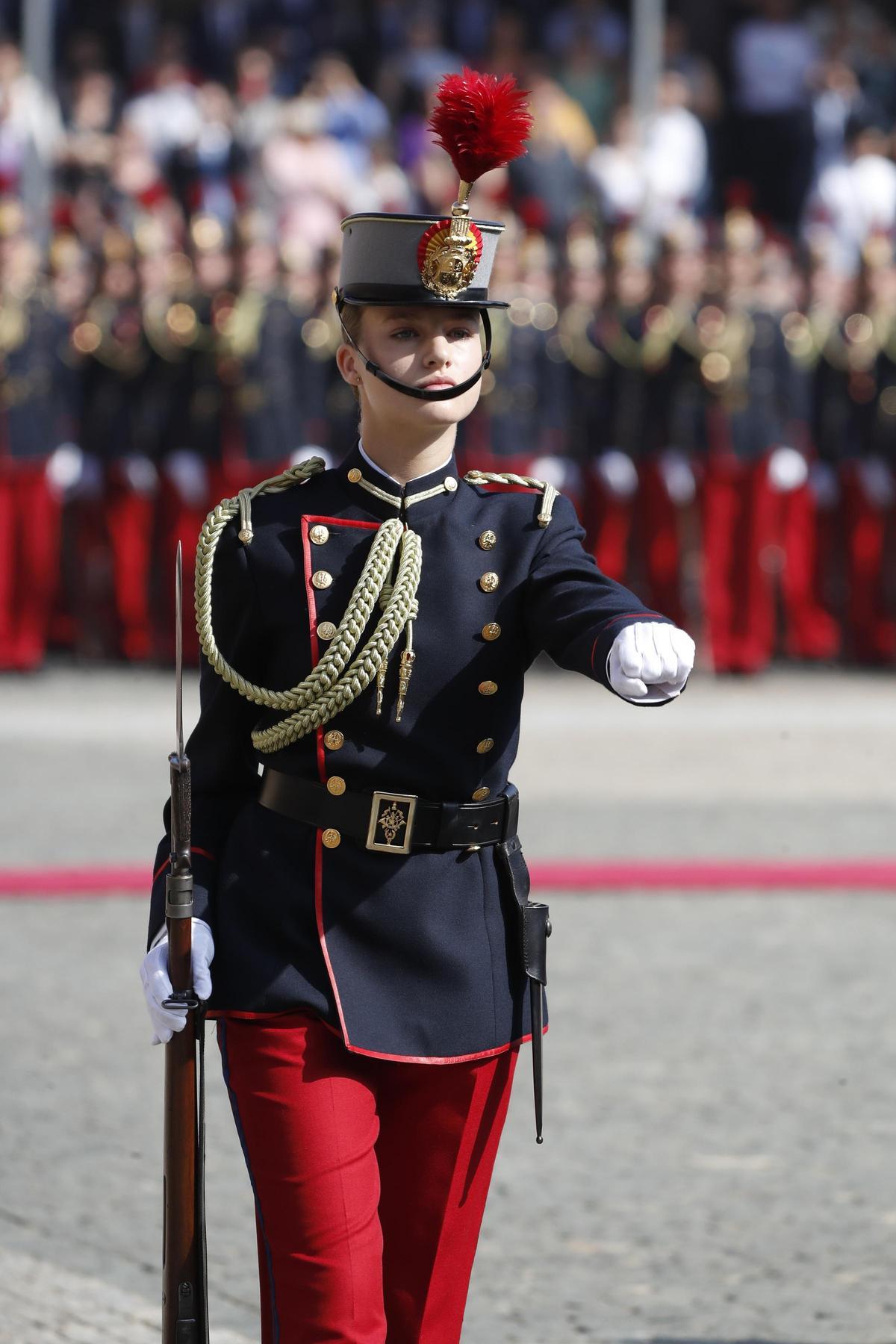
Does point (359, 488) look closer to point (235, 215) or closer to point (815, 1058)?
point (815, 1058)

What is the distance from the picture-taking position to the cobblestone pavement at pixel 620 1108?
3.92 m

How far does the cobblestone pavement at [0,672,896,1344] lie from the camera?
3922 millimetres

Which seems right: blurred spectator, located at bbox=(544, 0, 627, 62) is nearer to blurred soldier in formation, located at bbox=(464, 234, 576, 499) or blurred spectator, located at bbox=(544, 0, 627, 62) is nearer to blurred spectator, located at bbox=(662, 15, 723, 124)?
blurred spectator, located at bbox=(662, 15, 723, 124)

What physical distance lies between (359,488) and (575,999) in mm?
3129

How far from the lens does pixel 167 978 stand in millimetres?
2721

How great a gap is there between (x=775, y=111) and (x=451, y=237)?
13072 mm

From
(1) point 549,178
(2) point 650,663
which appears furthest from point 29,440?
(2) point 650,663

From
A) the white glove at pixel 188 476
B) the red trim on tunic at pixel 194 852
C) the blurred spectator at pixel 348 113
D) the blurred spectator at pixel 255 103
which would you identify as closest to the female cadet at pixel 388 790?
the red trim on tunic at pixel 194 852

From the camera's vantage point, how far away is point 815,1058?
210 inches

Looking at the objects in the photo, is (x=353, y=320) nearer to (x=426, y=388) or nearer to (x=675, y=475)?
(x=426, y=388)

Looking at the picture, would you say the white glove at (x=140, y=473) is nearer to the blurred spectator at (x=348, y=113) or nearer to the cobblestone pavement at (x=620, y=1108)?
the blurred spectator at (x=348, y=113)

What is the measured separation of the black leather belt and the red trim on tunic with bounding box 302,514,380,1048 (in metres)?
0.02

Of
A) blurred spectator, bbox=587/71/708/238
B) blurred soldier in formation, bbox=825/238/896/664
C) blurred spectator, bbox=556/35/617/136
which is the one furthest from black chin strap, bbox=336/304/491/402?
blurred spectator, bbox=556/35/617/136

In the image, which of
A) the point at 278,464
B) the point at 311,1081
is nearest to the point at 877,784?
the point at 278,464
